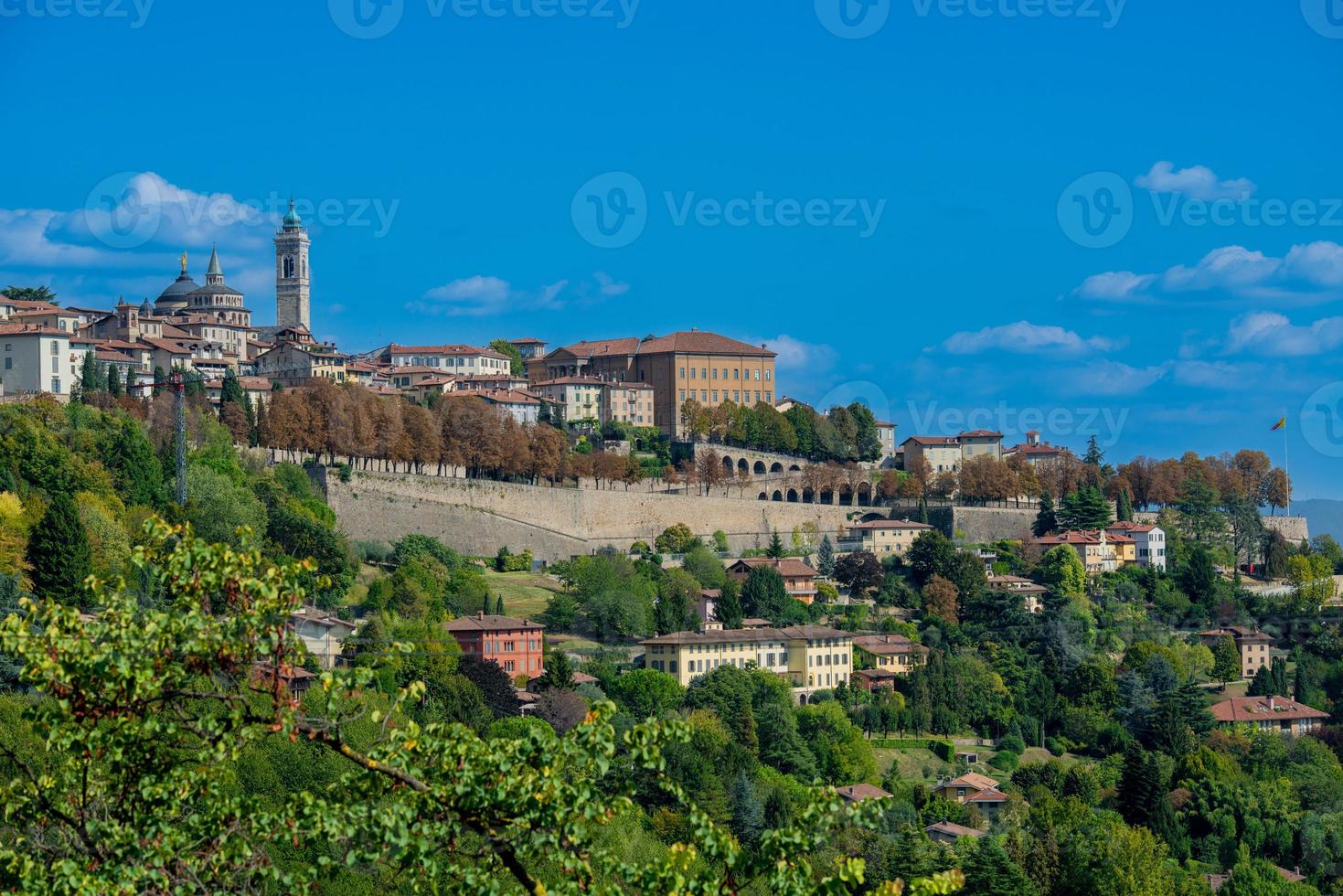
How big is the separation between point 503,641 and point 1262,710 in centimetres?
2027

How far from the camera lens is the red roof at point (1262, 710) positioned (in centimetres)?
4875

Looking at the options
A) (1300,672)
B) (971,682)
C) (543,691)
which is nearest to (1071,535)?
(1300,672)

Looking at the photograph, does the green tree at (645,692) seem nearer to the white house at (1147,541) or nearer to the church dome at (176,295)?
the white house at (1147,541)

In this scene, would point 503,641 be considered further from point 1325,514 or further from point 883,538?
point 1325,514

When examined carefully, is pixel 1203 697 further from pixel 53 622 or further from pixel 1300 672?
pixel 53 622

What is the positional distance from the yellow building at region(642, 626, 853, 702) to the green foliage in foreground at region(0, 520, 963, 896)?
3762cm

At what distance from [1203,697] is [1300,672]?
617 cm

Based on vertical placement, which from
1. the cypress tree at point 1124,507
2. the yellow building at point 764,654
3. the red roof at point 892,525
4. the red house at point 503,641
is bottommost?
the yellow building at point 764,654

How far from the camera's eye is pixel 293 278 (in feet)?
287

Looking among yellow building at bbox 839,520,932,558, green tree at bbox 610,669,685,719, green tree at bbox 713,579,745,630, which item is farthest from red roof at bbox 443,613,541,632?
yellow building at bbox 839,520,932,558

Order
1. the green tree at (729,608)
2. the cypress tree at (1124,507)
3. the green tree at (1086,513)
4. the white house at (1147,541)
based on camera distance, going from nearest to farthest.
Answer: the green tree at (729,608)
the white house at (1147,541)
the green tree at (1086,513)
the cypress tree at (1124,507)

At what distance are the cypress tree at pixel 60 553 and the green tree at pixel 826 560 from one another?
85.9 ft

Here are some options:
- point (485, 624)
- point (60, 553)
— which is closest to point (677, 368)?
point (485, 624)

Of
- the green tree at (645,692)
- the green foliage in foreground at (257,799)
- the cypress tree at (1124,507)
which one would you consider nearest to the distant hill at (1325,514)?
the cypress tree at (1124,507)
